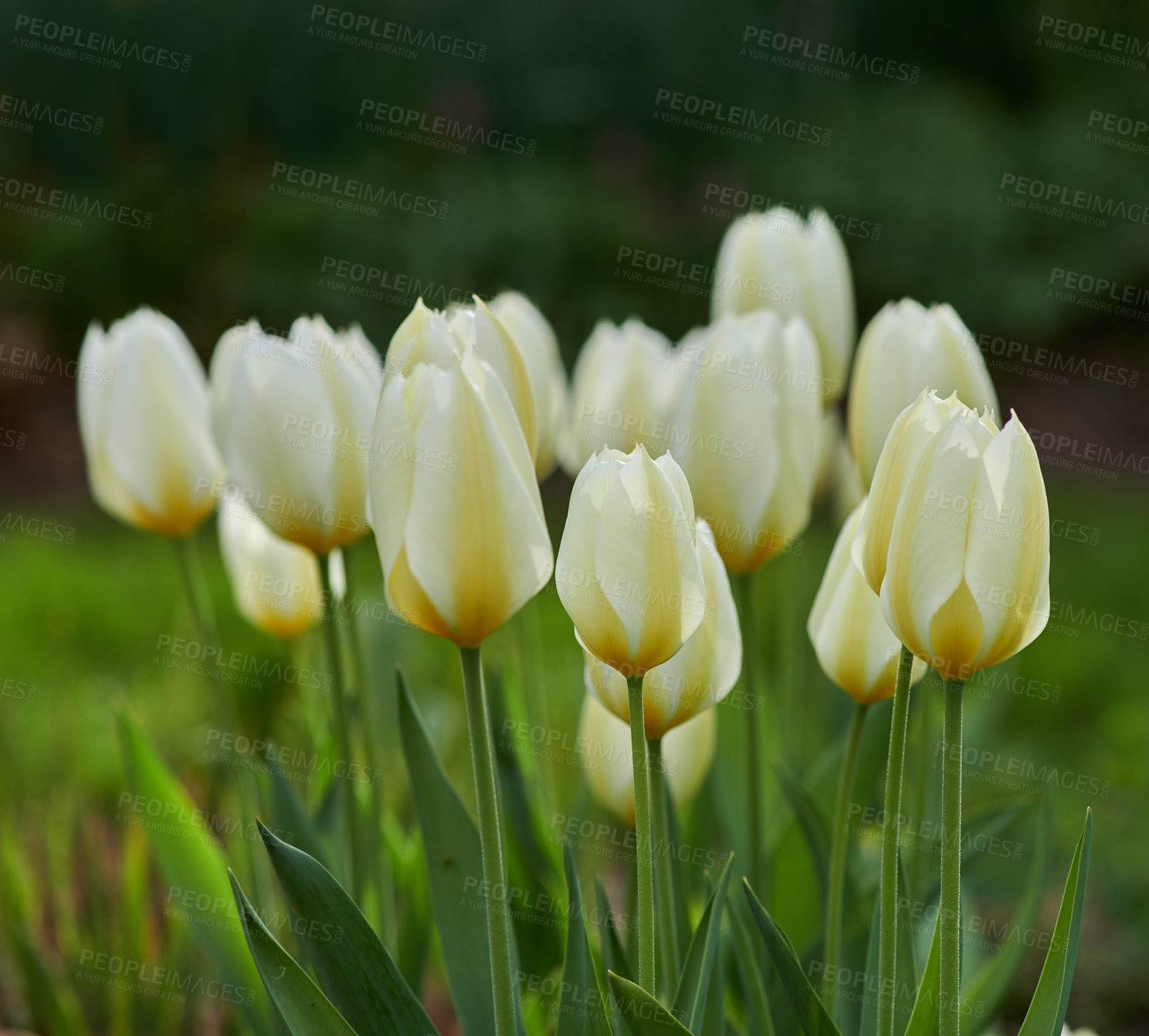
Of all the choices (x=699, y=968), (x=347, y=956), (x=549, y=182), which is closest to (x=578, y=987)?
(x=699, y=968)

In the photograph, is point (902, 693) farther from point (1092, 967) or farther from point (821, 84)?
point (821, 84)

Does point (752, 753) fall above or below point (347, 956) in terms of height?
above

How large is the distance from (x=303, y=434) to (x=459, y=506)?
0.38 metres

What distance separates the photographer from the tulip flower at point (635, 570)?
94 centimetres

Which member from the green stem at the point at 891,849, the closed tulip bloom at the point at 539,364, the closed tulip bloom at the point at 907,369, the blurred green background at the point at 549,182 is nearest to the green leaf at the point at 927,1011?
the green stem at the point at 891,849

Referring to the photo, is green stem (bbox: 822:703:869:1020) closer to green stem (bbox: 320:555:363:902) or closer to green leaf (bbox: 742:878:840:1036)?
green leaf (bbox: 742:878:840:1036)

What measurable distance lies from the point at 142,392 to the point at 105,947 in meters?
0.99

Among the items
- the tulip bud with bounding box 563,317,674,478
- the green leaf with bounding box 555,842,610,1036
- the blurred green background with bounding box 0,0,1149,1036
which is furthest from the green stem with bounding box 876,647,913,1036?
the blurred green background with bounding box 0,0,1149,1036

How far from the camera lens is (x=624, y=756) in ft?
4.78

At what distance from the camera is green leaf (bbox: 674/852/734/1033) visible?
108 cm

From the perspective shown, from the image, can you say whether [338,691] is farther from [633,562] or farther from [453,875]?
[633,562]

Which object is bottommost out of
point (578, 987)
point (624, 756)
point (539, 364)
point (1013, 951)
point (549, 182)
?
point (1013, 951)

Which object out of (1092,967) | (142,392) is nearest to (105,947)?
(142,392)

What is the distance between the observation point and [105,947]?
1982 mm
